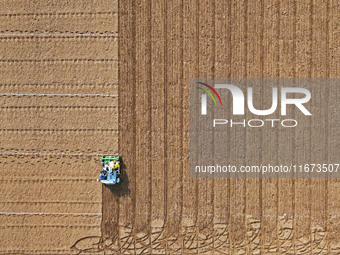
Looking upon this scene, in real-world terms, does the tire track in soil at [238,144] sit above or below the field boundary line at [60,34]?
below

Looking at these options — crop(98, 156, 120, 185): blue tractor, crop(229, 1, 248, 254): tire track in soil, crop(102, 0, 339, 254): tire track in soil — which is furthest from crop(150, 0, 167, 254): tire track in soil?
crop(229, 1, 248, 254): tire track in soil

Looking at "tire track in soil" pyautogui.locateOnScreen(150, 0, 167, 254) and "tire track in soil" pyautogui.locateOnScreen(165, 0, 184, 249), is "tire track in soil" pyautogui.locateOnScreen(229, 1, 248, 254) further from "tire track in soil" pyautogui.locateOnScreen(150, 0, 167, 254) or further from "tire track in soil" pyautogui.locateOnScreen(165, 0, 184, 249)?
"tire track in soil" pyautogui.locateOnScreen(150, 0, 167, 254)

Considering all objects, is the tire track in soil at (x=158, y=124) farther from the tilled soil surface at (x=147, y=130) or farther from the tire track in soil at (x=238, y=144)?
the tire track in soil at (x=238, y=144)

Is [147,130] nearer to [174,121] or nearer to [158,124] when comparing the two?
[158,124]

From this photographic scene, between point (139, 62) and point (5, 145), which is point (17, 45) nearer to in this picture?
point (5, 145)

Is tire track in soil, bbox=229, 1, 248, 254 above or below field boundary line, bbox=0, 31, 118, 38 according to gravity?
below

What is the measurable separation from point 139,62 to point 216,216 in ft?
7.83

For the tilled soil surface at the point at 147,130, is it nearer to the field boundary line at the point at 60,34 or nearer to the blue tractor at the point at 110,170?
the field boundary line at the point at 60,34

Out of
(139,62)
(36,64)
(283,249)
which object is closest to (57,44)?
(36,64)

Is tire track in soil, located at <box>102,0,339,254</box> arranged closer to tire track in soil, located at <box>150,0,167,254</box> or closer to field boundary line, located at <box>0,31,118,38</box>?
tire track in soil, located at <box>150,0,167,254</box>

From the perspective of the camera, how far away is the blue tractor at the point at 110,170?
3324 mm

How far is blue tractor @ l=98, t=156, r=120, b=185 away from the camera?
332 centimetres

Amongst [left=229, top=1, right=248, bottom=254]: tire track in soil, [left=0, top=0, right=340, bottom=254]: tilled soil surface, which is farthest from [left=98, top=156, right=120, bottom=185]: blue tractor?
[left=229, top=1, right=248, bottom=254]: tire track in soil

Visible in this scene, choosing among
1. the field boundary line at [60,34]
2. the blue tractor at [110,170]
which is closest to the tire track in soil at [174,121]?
the blue tractor at [110,170]
